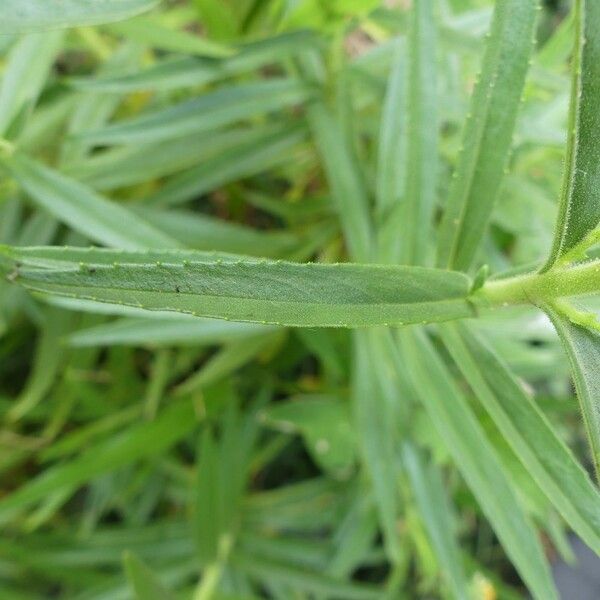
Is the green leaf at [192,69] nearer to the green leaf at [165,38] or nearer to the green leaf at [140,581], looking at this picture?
the green leaf at [165,38]

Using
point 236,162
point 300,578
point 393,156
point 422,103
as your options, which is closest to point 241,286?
point 422,103

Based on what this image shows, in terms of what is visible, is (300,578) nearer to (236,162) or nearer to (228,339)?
(228,339)

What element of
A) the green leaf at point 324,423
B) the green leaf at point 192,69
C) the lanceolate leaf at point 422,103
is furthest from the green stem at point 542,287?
the green leaf at point 324,423

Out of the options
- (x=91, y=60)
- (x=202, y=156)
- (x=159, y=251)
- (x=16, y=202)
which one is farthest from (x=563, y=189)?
(x=91, y=60)

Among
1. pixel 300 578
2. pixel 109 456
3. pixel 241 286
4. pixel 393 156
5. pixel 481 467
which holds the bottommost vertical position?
pixel 300 578

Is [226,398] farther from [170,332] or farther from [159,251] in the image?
[159,251]

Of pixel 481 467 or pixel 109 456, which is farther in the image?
pixel 109 456
